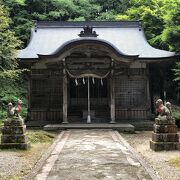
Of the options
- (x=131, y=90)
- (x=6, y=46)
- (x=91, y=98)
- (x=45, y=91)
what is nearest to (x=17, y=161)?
(x=6, y=46)

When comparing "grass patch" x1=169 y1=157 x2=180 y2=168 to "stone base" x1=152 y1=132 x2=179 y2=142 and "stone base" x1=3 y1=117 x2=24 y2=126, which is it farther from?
"stone base" x1=3 y1=117 x2=24 y2=126

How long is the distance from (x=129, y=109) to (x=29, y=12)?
18019 millimetres

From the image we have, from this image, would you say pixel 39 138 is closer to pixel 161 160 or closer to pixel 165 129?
pixel 165 129

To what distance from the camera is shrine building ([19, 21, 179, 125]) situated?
18.0 m

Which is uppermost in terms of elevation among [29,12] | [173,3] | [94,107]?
[29,12]

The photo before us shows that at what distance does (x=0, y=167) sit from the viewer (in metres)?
8.41

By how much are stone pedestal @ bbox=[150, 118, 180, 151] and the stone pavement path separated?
98cm

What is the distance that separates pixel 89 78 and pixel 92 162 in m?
11.5

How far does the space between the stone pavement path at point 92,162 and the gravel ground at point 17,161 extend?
0.48 metres

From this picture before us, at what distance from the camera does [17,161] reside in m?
9.22

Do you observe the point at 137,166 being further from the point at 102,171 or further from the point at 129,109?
the point at 129,109

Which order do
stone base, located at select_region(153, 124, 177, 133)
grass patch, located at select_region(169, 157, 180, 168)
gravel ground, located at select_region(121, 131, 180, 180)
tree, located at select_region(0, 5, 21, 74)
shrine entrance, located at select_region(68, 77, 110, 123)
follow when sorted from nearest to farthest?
gravel ground, located at select_region(121, 131, 180, 180) < grass patch, located at select_region(169, 157, 180, 168) < stone base, located at select_region(153, 124, 177, 133) < tree, located at select_region(0, 5, 21, 74) < shrine entrance, located at select_region(68, 77, 110, 123)

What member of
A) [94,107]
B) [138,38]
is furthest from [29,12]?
[94,107]

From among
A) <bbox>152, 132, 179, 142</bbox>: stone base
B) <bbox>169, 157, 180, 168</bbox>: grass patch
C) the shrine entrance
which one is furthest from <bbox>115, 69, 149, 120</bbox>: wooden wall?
<bbox>169, 157, 180, 168</bbox>: grass patch
